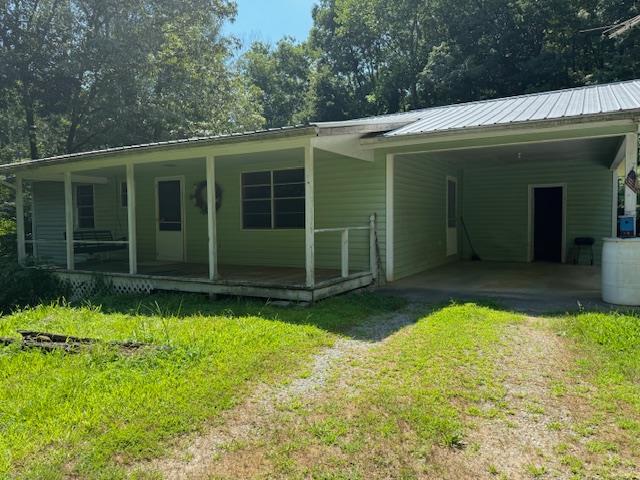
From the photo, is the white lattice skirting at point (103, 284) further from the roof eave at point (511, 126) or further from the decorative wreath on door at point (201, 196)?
the roof eave at point (511, 126)

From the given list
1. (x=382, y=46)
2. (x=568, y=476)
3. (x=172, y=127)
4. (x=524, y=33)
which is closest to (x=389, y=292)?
(x=568, y=476)

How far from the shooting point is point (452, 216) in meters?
11.7

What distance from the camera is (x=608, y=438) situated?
275cm

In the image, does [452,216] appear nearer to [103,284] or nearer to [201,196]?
[201,196]

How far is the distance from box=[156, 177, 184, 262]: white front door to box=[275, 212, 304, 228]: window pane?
2.63 meters

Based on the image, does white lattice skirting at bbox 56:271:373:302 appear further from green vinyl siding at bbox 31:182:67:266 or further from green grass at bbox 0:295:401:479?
green vinyl siding at bbox 31:182:67:266

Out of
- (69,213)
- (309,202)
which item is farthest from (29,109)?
(309,202)

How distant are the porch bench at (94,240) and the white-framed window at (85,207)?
3.36ft

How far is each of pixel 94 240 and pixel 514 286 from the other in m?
8.64

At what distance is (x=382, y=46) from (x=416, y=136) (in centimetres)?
2478

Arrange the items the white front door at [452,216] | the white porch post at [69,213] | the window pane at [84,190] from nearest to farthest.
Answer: the white porch post at [69,213], the white front door at [452,216], the window pane at [84,190]

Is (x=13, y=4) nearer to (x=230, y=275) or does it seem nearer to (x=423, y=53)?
(x=230, y=275)

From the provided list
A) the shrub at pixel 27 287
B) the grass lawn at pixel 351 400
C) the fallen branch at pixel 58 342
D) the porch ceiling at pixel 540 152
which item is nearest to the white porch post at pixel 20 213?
the shrub at pixel 27 287

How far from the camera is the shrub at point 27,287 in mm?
9016
